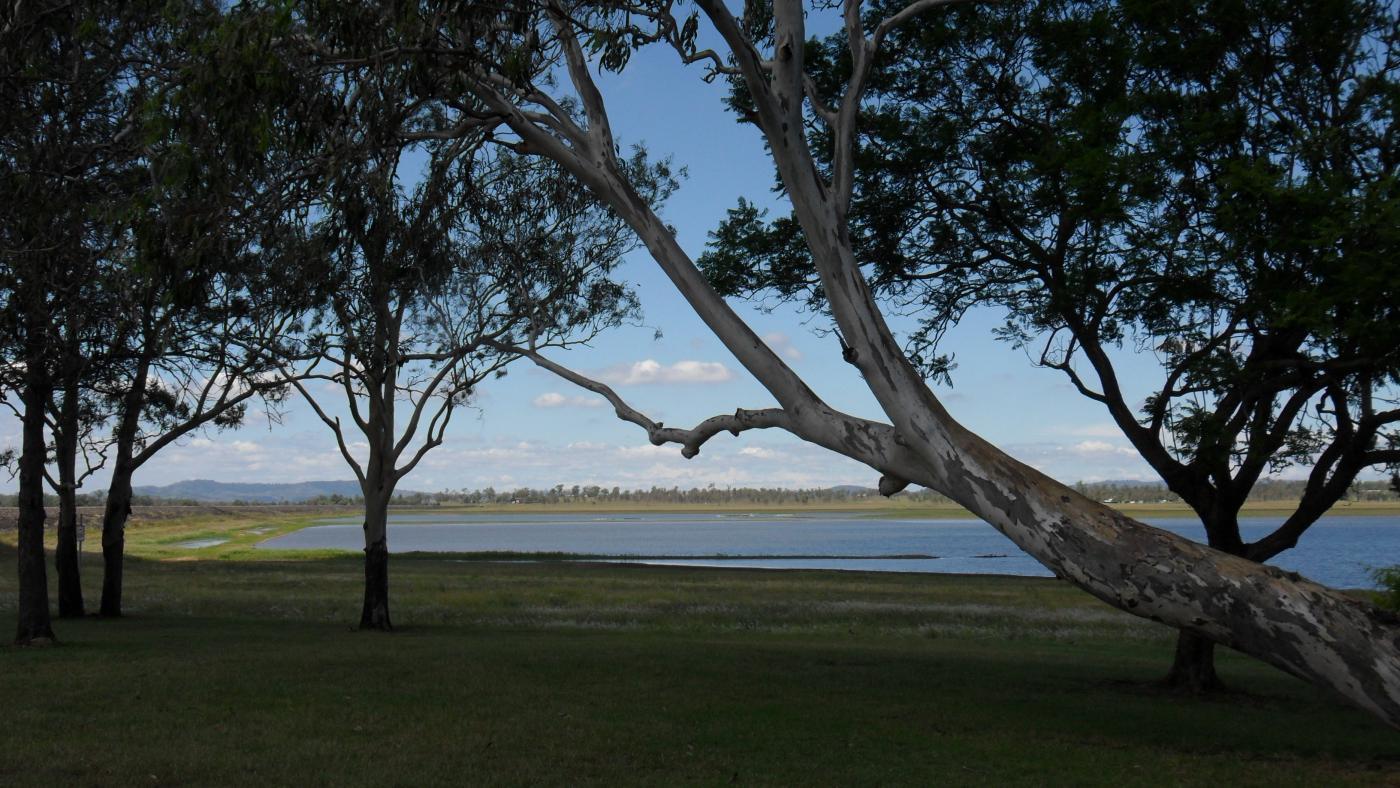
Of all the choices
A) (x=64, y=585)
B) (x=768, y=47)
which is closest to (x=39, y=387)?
(x=64, y=585)

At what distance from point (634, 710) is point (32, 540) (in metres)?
10.3

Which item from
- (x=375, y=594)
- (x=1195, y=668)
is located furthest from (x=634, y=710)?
(x=375, y=594)

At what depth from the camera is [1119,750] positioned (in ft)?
35.4

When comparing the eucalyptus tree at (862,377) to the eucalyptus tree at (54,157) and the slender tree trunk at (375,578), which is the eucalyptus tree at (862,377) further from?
the slender tree trunk at (375,578)

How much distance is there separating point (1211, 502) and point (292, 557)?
177ft

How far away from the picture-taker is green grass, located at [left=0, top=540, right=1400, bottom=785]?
31.2ft

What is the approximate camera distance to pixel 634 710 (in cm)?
1218

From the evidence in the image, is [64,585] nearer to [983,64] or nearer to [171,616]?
[171,616]

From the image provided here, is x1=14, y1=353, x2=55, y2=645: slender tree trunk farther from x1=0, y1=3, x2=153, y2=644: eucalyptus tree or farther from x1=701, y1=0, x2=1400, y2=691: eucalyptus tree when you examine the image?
x1=701, y1=0, x2=1400, y2=691: eucalyptus tree

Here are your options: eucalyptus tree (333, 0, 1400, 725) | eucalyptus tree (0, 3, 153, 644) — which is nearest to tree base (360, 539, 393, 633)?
eucalyptus tree (0, 3, 153, 644)

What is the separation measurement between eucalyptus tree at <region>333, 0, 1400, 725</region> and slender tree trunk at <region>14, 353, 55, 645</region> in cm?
889

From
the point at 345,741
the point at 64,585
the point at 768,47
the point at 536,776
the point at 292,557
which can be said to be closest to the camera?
the point at 536,776

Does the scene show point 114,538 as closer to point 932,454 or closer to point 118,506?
point 118,506

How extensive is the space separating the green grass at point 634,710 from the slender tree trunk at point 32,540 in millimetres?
658
